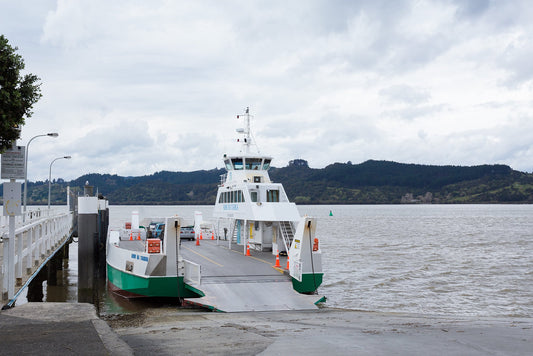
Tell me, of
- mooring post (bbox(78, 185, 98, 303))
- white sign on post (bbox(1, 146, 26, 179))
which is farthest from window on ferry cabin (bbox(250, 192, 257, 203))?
white sign on post (bbox(1, 146, 26, 179))

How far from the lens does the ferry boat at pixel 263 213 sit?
699 inches

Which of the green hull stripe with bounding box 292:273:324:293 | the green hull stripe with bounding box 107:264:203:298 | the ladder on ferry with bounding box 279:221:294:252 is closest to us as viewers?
the green hull stripe with bounding box 107:264:203:298

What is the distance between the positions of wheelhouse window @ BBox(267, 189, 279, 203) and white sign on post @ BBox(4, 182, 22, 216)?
48.1 ft

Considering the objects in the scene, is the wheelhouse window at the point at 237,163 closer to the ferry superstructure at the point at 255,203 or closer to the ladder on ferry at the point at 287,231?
the ferry superstructure at the point at 255,203

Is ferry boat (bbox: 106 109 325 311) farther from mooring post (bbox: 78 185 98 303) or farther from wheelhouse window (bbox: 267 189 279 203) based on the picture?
mooring post (bbox: 78 185 98 303)

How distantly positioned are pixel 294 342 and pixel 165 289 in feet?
29.7

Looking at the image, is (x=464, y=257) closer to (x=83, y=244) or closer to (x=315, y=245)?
(x=315, y=245)

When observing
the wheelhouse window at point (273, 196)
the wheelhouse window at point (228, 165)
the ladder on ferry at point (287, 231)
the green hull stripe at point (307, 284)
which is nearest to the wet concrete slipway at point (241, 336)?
the green hull stripe at point (307, 284)

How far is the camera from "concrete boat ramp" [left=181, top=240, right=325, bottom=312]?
50.5ft

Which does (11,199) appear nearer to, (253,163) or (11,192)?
(11,192)

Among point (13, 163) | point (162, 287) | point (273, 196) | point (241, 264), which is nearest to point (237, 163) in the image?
point (273, 196)

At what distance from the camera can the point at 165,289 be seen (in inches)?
687

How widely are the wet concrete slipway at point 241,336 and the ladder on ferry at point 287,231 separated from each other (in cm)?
905

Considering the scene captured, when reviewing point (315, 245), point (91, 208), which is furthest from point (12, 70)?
point (91, 208)
